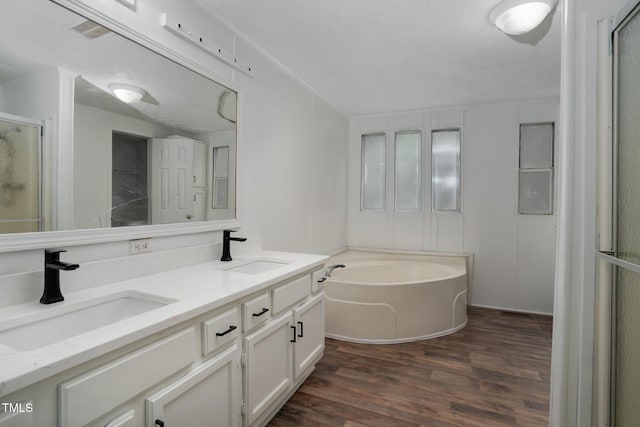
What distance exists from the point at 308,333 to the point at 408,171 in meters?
2.93

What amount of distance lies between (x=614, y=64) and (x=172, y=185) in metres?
1.93

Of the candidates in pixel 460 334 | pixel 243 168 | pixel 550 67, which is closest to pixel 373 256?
pixel 460 334

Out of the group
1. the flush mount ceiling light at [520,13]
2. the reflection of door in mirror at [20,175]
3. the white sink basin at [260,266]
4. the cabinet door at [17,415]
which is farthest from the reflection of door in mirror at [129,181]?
the flush mount ceiling light at [520,13]

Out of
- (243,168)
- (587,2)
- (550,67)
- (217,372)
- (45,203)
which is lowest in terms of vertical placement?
(217,372)

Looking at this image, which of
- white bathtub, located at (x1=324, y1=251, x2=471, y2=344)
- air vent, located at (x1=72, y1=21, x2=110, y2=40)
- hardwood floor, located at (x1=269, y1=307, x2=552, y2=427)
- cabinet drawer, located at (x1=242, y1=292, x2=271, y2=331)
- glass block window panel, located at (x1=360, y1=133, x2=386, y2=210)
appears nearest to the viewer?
air vent, located at (x1=72, y1=21, x2=110, y2=40)

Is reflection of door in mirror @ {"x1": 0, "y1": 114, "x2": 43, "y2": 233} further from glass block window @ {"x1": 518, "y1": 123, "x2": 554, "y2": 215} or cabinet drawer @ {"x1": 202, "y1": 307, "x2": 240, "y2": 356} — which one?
glass block window @ {"x1": 518, "y1": 123, "x2": 554, "y2": 215}

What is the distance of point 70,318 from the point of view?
1.19 m

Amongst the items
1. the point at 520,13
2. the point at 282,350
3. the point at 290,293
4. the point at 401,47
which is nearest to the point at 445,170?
the point at 401,47

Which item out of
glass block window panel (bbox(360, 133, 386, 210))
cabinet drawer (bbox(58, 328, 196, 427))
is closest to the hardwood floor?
cabinet drawer (bbox(58, 328, 196, 427))

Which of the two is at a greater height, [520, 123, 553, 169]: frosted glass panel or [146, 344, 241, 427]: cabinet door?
[520, 123, 553, 169]: frosted glass panel

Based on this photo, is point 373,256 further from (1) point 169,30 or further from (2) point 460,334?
(1) point 169,30

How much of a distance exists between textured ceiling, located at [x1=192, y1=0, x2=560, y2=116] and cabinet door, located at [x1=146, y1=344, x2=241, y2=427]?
203 centimetres

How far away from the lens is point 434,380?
7.60 feet

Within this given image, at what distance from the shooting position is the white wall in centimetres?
377
